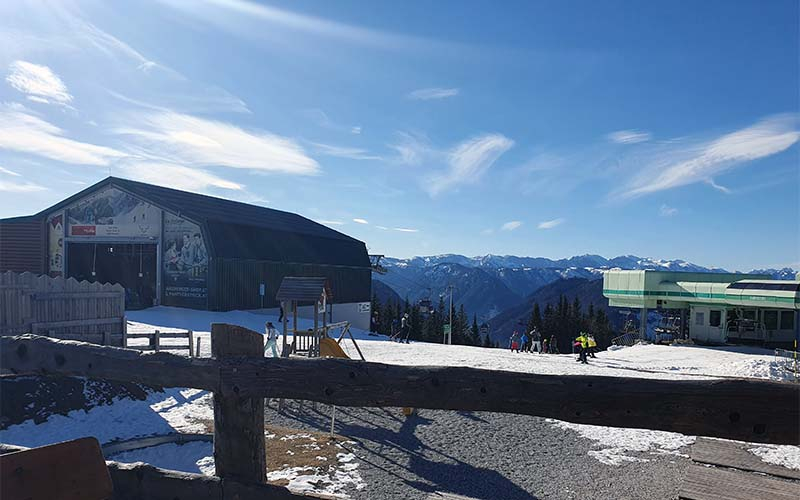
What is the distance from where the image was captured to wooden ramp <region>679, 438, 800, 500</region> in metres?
4.13

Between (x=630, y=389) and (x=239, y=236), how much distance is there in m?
34.7

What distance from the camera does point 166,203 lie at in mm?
33469

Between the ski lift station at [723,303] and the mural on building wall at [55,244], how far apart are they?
45.5m

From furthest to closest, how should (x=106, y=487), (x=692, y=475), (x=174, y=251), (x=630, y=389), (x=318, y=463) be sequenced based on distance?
(x=174, y=251) < (x=318, y=463) < (x=692, y=475) < (x=630, y=389) < (x=106, y=487)

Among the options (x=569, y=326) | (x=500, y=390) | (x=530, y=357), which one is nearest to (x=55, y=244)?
(x=530, y=357)

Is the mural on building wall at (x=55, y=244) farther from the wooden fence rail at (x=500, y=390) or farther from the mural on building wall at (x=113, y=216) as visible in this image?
the wooden fence rail at (x=500, y=390)

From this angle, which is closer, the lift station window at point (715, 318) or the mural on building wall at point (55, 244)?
the mural on building wall at point (55, 244)

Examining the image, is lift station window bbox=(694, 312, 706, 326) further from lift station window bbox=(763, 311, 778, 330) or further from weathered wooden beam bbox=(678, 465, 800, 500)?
weathered wooden beam bbox=(678, 465, 800, 500)

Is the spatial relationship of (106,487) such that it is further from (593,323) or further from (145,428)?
(593,323)

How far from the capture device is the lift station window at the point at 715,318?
38.4 meters

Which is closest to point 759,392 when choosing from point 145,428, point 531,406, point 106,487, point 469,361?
point 531,406

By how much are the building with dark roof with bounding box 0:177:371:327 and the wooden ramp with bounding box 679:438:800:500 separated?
30.8 meters

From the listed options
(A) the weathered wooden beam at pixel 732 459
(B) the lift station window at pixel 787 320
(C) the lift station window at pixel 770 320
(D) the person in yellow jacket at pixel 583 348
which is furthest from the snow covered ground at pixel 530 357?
(A) the weathered wooden beam at pixel 732 459

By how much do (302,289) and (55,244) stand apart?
27779mm
